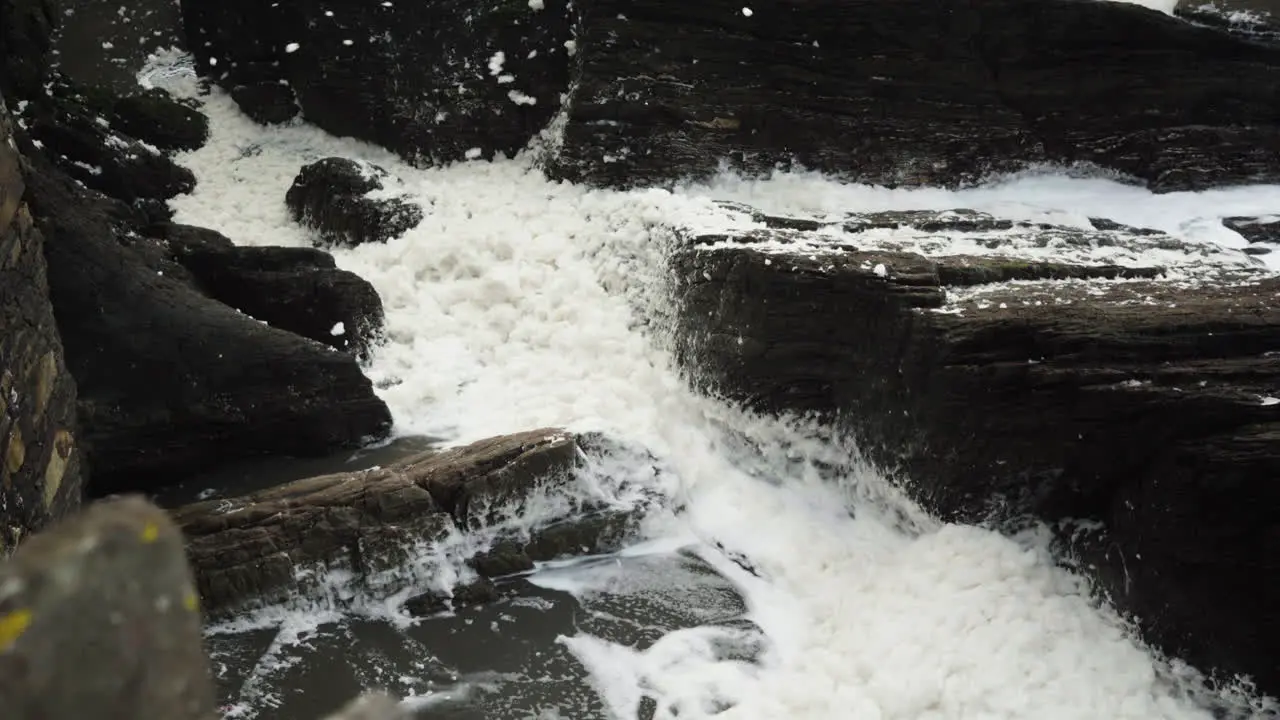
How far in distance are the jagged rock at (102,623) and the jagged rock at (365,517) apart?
3694mm

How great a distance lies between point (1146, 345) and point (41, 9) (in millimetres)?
7705

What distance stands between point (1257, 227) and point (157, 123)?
1090 cm

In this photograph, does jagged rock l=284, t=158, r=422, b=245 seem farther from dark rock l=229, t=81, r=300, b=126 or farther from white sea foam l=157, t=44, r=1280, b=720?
dark rock l=229, t=81, r=300, b=126

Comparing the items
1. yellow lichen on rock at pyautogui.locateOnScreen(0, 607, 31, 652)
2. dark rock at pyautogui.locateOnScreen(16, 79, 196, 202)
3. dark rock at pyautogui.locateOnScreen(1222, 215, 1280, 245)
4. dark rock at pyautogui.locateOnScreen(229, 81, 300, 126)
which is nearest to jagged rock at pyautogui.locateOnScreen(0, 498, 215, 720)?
yellow lichen on rock at pyautogui.locateOnScreen(0, 607, 31, 652)

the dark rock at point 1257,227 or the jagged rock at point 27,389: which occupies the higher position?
the dark rock at point 1257,227

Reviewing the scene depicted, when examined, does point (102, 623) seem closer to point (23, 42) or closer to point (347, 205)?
point (23, 42)

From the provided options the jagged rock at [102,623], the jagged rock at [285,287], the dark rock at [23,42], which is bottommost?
the jagged rock at [285,287]

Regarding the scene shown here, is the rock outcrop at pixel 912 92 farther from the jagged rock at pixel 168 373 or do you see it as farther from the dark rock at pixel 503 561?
the dark rock at pixel 503 561

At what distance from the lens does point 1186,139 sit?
354 inches

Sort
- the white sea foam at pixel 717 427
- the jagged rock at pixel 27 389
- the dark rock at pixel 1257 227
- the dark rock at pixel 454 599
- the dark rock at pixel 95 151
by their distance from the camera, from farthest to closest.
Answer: the dark rock at pixel 95 151 < the dark rock at pixel 1257 227 < the dark rock at pixel 454 599 < the white sea foam at pixel 717 427 < the jagged rock at pixel 27 389

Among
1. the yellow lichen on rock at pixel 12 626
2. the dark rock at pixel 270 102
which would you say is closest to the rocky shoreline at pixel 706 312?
the yellow lichen on rock at pixel 12 626

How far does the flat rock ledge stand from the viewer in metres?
3.98

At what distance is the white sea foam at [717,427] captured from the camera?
4262 mm

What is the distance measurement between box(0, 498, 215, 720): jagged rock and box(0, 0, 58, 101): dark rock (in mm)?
7295
